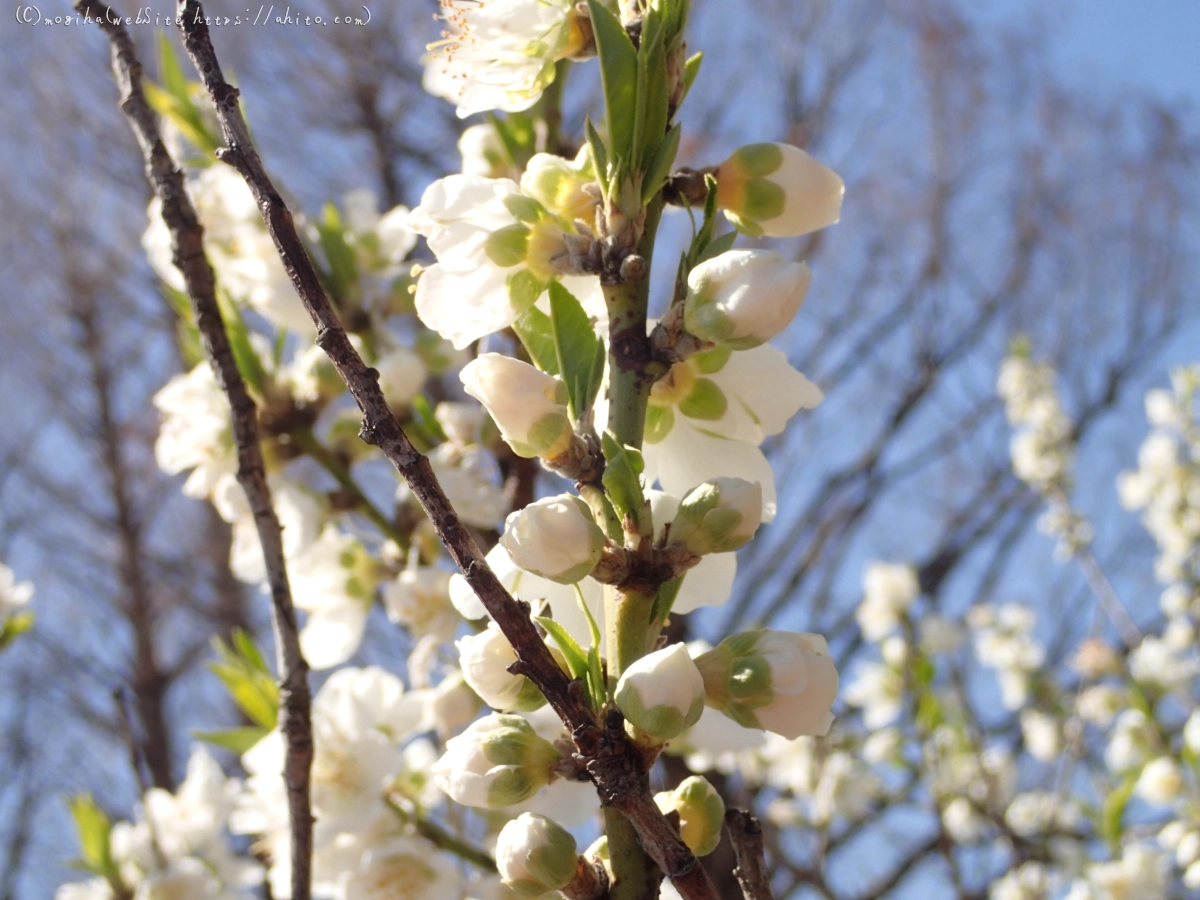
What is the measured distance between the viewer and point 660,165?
693 mm

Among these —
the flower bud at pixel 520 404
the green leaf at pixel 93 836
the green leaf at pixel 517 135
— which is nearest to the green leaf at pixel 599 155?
the flower bud at pixel 520 404

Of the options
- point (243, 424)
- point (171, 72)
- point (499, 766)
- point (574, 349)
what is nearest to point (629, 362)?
point (574, 349)

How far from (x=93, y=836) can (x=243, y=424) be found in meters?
0.77

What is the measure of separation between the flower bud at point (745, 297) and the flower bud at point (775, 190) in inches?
3.9

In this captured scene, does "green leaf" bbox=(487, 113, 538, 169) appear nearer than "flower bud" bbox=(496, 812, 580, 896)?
No

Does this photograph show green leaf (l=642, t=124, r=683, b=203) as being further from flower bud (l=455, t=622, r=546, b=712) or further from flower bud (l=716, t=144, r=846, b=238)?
flower bud (l=455, t=622, r=546, b=712)

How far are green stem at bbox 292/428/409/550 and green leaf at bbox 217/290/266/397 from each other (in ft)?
0.24

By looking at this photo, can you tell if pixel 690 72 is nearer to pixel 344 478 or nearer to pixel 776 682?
pixel 776 682

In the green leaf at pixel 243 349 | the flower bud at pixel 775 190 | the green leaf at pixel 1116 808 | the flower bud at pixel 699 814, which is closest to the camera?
the flower bud at pixel 699 814

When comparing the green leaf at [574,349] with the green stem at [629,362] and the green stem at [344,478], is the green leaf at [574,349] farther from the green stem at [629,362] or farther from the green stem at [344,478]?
the green stem at [344,478]

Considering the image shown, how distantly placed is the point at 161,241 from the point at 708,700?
3.33 feet

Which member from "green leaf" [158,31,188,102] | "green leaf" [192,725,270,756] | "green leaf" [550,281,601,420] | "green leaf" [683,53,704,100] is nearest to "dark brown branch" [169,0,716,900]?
"green leaf" [550,281,601,420]

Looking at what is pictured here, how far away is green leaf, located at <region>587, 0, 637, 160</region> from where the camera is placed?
0.69 meters

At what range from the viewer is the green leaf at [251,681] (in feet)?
3.81
